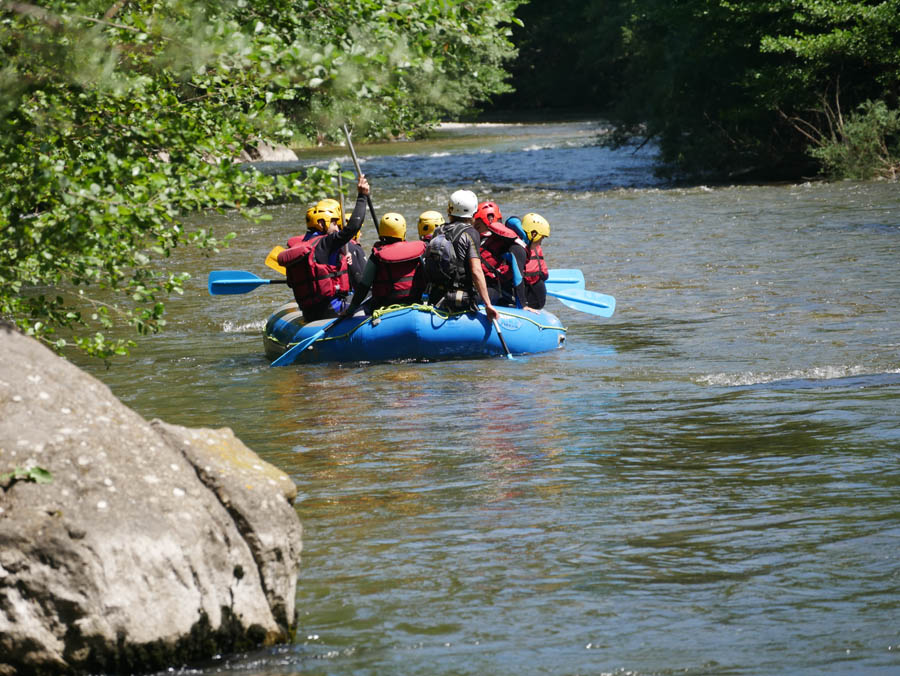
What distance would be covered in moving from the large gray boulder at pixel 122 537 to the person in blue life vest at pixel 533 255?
699cm

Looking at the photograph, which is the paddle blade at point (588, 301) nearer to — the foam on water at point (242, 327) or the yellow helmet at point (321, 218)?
the yellow helmet at point (321, 218)

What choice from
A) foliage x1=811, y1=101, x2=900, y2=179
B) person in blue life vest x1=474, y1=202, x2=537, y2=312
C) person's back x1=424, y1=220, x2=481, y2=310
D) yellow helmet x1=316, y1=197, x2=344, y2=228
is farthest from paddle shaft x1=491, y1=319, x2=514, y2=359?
foliage x1=811, y1=101, x2=900, y2=179

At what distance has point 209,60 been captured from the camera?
619 centimetres

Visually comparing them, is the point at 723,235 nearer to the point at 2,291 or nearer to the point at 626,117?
the point at 626,117

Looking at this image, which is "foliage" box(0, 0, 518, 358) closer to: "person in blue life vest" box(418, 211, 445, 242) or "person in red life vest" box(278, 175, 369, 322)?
"person in red life vest" box(278, 175, 369, 322)

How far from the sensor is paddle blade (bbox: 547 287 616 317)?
40.1ft

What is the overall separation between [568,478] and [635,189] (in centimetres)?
1990

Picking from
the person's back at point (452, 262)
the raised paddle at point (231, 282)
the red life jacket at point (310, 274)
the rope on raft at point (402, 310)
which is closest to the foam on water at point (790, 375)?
the rope on raft at point (402, 310)

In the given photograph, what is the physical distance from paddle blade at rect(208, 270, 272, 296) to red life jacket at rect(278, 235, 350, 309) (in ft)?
4.50

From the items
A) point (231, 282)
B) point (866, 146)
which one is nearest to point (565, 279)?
point (231, 282)

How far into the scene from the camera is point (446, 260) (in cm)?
1080

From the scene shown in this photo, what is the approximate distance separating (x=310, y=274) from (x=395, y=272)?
0.77 meters

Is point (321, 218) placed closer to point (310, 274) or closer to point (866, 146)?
point (310, 274)

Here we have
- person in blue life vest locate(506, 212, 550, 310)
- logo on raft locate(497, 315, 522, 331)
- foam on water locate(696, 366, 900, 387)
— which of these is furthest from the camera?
person in blue life vest locate(506, 212, 550, 310)
